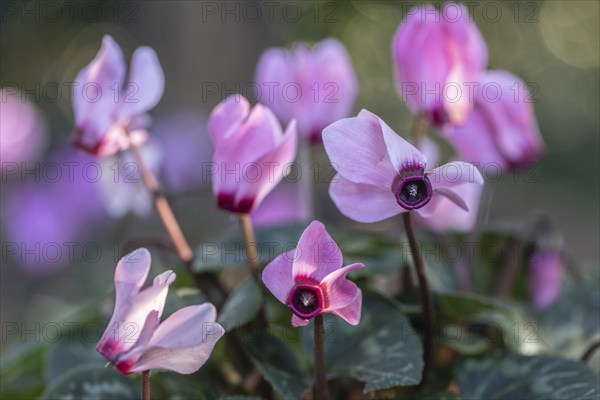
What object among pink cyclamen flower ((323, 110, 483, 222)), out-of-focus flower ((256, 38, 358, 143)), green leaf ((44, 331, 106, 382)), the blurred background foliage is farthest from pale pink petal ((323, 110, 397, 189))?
the blurred background foliage

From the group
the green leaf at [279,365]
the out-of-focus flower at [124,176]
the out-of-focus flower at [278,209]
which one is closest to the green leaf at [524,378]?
the green leaf at [279,365]

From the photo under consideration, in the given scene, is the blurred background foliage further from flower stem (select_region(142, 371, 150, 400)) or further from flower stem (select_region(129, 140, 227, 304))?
flower stem (select_region(142, 371, 150, 400))

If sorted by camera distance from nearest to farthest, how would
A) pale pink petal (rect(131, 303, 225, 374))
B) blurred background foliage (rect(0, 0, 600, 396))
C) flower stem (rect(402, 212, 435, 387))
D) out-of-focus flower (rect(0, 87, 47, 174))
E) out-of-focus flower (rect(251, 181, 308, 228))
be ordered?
1. pale pink petal (rect(131, 303, 225, 374))
2. flower stem (rect(402, 212, 435, 387))
3. out-of-focus flower (rect(251, 181, 308, 228))
4. out-of-focus flower (rect(0, 87, 47, 174))
5. blurred background foliage (rect(0, 0, 600, 396))

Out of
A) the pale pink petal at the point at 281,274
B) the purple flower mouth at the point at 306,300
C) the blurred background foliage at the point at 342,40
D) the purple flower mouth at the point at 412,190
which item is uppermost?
the purple flower mouth at the point at 412,190

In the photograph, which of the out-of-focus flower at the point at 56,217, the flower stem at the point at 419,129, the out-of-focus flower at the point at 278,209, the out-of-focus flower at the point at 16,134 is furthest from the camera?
the out-of-focus flower at the point at 16,134

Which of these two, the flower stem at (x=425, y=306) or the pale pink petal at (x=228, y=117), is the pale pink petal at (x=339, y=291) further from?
the pale pink petal at (x=228, y=117)

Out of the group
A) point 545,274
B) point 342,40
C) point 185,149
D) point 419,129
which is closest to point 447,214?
point 545,274
